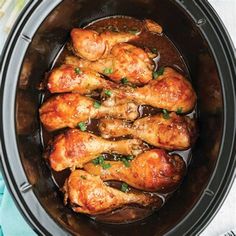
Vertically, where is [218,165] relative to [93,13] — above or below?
below

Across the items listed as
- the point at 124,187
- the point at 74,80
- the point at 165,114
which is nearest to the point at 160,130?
the point at 165,114

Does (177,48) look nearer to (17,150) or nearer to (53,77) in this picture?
(53,77)

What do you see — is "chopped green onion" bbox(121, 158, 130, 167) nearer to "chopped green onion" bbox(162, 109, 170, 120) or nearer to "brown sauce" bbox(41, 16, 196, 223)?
"brown sauce" bbox(41, 16, 196, 223)

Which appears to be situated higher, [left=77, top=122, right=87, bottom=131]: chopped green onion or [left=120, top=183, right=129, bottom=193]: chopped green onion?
[left=77, top=122, right=87, bottom=131]: chopped green onion

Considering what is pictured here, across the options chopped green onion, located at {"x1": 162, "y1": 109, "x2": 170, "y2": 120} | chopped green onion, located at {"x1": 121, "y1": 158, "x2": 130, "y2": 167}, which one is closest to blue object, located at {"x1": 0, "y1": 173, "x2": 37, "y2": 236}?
chopped green onion, located at {"x1": 121, "y1": 158, "x2": 130, "y2": 167}

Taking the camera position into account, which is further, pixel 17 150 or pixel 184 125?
pixel 184 125

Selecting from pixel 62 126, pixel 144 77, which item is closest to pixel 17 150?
pixel 62 126

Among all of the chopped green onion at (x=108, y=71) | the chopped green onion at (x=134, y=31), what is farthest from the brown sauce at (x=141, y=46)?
the chopped green onion at (x=108, y=71)
